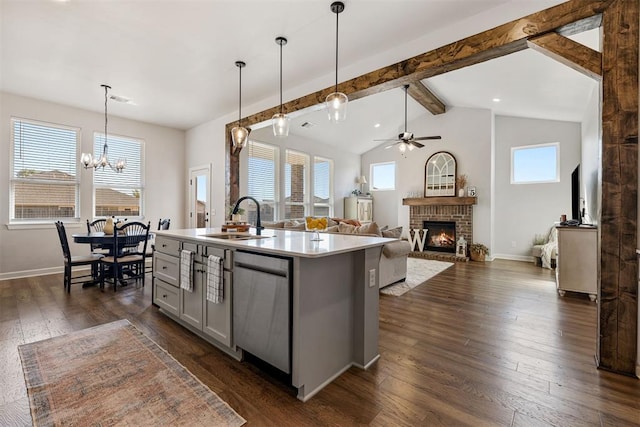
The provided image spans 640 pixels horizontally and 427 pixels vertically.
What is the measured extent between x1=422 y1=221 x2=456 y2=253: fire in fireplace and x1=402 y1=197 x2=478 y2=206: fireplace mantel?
548 mm

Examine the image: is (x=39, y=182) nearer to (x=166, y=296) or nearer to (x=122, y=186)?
(x=122, y=186)

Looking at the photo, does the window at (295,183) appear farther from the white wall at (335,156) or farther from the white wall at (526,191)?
the white wall at (526,191)

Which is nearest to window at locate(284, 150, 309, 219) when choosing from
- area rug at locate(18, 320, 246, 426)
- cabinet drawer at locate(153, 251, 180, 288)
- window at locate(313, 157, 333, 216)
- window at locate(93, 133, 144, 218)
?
window at locate(313, 157, 333, 216)

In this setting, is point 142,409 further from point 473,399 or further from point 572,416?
point 572,416

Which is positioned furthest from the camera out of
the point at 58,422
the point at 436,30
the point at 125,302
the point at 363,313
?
the point at 125,302

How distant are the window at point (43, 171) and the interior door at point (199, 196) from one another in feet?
6.87

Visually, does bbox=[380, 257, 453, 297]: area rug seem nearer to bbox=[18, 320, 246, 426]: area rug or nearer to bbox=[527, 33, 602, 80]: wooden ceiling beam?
bbox=[18, 320, 246, 426]: area rug

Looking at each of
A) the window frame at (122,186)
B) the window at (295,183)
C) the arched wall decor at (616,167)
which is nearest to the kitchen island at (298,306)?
the arched wall decor at (616,167)

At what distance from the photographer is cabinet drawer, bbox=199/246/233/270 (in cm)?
224

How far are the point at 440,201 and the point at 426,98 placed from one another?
2503 millimetres

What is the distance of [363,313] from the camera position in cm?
214

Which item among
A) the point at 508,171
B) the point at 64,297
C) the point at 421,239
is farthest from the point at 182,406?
the point at 508,171

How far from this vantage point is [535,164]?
6617 millimetres

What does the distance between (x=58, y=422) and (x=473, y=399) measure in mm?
2369
